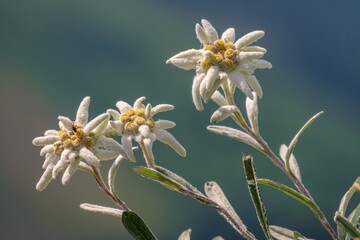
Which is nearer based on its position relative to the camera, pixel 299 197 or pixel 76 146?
pixel 76 146

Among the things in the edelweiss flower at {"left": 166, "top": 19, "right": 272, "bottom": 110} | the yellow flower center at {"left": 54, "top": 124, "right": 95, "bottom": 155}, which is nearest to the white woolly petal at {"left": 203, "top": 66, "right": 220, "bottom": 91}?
the edelweiss flower at {"left": 166, "top": 19, "right": 272, "bottom": 110}

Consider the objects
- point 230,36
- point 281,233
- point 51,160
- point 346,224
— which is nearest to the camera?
point 346,224

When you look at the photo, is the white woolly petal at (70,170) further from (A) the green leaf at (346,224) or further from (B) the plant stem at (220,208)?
(A) the green leaf at (346,224)

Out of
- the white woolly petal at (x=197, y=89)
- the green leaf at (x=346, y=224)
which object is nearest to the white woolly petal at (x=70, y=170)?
the white woolly petal at (x=197, y=89)

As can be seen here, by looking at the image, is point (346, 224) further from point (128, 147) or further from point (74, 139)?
point (74, 139)

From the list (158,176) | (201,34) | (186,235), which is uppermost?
(201,34)

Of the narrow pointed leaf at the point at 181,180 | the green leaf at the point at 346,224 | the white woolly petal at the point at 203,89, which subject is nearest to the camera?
the green leaf at the point at 346,224

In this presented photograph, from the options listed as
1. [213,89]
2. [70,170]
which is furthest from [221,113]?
[70,170]
